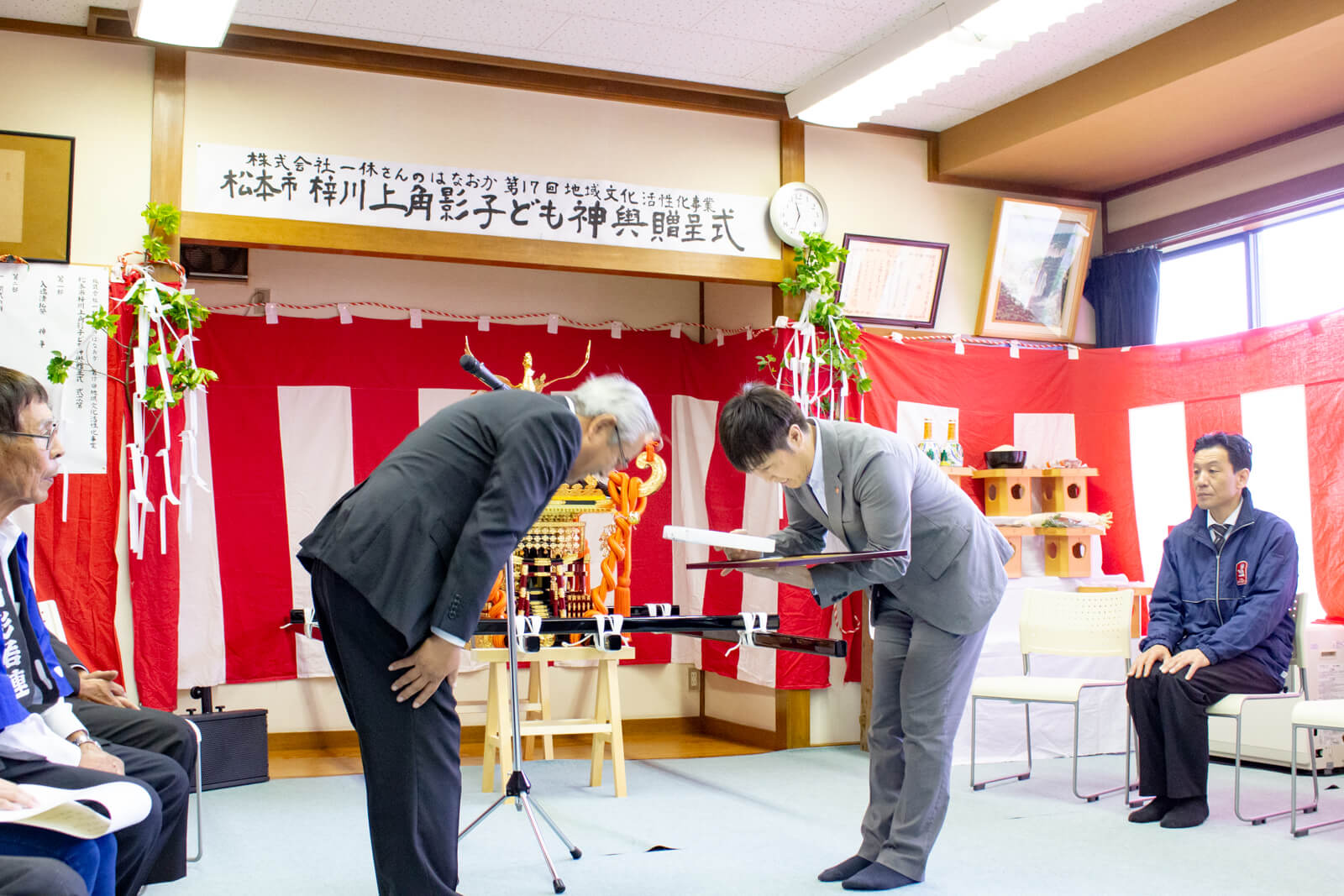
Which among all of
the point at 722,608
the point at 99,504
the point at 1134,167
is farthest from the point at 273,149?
the point at 1134,167

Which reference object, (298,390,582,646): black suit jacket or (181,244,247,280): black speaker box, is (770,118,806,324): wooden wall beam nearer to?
(181,244,247,280): black speaker box

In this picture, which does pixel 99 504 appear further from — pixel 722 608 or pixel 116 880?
pixel 722 608

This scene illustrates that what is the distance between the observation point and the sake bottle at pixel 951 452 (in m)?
5.44

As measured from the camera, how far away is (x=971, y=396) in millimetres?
5637

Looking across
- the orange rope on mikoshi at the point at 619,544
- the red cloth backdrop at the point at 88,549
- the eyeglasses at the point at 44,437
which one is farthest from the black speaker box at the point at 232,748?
the eyeglasses at the point at 44,437

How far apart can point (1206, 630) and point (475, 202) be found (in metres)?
3.26

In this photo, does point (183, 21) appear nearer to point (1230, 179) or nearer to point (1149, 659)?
point (1149, 659)

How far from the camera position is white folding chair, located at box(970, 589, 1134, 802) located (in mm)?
4527

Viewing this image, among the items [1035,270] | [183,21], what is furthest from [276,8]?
[1035,270]

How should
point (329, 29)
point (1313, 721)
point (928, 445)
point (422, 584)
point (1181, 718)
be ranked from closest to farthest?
1. point (422, 584)
2. point (1313, 721)
3. point (1181, 718)
4. point (329, 29)
5. point (928, 445)

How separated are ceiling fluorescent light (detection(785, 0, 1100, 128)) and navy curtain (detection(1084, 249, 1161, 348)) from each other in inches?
61.2

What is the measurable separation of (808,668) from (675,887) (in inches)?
88.1

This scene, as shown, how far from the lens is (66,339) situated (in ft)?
14.3

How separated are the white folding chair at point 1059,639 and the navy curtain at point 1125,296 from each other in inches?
63.4
